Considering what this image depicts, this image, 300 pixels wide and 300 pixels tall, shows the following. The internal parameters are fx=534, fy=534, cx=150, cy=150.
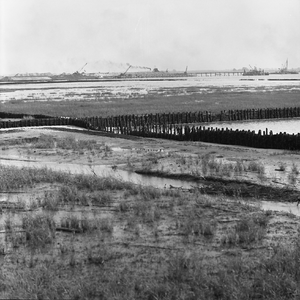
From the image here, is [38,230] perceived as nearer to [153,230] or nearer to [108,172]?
[153,230]

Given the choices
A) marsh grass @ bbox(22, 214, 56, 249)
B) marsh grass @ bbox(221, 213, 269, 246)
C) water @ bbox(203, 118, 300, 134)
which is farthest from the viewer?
water @ bbox(203, 118, 300, 134)

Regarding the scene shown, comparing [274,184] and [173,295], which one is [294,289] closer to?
[173,295]

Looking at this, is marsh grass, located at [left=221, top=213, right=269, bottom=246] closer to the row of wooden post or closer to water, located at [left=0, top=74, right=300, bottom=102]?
the row of wooden post

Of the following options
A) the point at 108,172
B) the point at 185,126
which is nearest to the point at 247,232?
the point at 108,172

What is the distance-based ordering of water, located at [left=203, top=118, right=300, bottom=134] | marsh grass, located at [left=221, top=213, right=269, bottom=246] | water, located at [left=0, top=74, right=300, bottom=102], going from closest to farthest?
marsh grass, located at [left=221, top=213, right=269, bottom=246] < water, located at [left=203, top=118, right=300, bottom=134] < water, located at [left=0, top=74, right=300, bottom=102]

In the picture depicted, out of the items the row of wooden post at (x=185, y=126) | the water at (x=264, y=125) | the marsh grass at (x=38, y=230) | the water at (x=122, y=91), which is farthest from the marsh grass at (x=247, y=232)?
the water at (x=122, y=91)

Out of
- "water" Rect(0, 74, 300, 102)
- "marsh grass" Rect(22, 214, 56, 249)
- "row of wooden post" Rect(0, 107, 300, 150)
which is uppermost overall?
"water" Rect(0, 74, 300, 102)

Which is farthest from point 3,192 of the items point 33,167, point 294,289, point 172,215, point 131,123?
point 131,123

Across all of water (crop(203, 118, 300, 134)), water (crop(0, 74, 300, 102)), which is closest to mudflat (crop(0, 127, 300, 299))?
water (crop(203, 118, 300, 134))

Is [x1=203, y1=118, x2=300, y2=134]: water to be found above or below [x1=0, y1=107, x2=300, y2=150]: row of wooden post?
below
